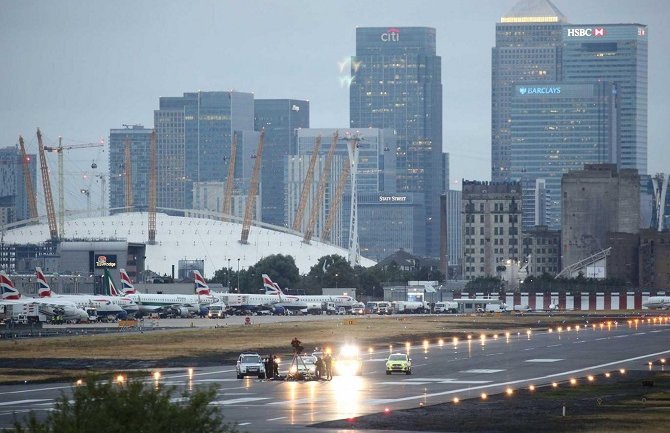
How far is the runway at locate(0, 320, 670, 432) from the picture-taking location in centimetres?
6344

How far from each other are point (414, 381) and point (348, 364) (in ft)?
44.8

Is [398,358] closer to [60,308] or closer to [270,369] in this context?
[270,369]

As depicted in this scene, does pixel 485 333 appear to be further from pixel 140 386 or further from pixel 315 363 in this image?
pixel 140 386

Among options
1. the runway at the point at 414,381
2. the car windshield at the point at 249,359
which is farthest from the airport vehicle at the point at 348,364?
the car windshield at the point at 249,359

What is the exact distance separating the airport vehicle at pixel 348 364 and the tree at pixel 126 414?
56825 mm

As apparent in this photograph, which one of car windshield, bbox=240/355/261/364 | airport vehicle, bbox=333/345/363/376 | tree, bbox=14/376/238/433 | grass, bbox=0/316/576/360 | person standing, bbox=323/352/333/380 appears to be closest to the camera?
tree, bbox=14/376/238/433

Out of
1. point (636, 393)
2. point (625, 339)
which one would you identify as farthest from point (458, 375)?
point (625, 339)

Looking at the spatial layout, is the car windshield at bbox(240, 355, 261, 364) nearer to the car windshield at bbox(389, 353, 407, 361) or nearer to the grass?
the car windshield at bbox(389, 353, 407, 361)

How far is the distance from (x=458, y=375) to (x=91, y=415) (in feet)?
188

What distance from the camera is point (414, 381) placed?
82625 mm

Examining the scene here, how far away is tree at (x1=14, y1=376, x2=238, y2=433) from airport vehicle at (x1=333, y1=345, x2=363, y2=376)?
2237 inches

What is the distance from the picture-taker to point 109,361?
97.1 m

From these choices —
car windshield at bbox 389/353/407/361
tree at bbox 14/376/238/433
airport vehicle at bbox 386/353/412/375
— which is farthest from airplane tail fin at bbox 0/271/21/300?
tree at bbox 14/376/238/433

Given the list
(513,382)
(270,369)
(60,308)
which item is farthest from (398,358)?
(60,308)
